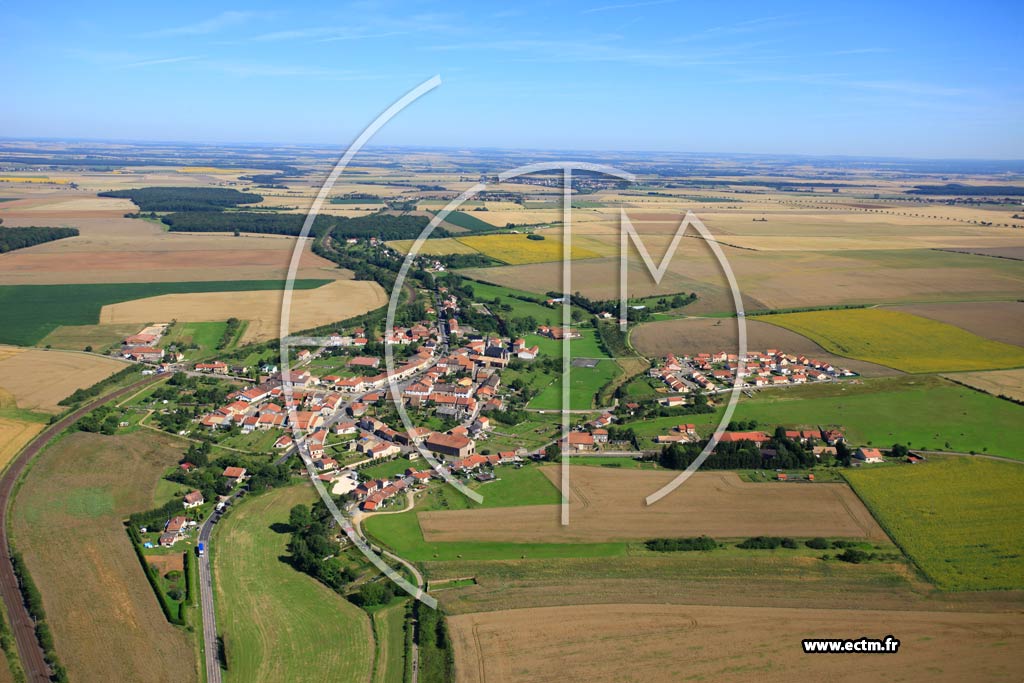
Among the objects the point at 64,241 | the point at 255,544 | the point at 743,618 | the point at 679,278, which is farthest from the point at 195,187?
the point at 743,618

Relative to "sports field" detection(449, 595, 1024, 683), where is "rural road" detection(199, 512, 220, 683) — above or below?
below

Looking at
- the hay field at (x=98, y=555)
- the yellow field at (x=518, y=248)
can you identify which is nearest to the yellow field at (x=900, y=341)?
the yellow field at (x=518, y=248)

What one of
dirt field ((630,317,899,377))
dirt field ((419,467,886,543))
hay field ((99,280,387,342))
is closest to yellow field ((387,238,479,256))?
hay field ((99,280,387,342))

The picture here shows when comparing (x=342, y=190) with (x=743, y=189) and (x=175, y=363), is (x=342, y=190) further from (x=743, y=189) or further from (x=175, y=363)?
(x=175, y=363)

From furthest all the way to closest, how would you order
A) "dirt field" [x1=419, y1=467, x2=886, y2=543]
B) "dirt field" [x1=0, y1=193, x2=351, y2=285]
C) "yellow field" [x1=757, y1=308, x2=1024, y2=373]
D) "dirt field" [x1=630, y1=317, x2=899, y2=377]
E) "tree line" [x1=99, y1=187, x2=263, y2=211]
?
"tree line" [x1=99, y1=187, x2=263, y2=211], "dirt field" [x1=0, y1=193, x2=351, y2=285], "dirt field" [x1=630, y1=317, x2=899, y2=377], "yellow field" [x1=757, y1=308, x2=1024, y2=373], "dirt field" [x1=419, y1=467, x2=886, y2=543]

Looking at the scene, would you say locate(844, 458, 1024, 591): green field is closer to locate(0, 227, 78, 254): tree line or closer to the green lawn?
the green lawn

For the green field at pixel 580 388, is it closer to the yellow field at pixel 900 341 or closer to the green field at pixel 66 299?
the yellow field at pixel 900 341
